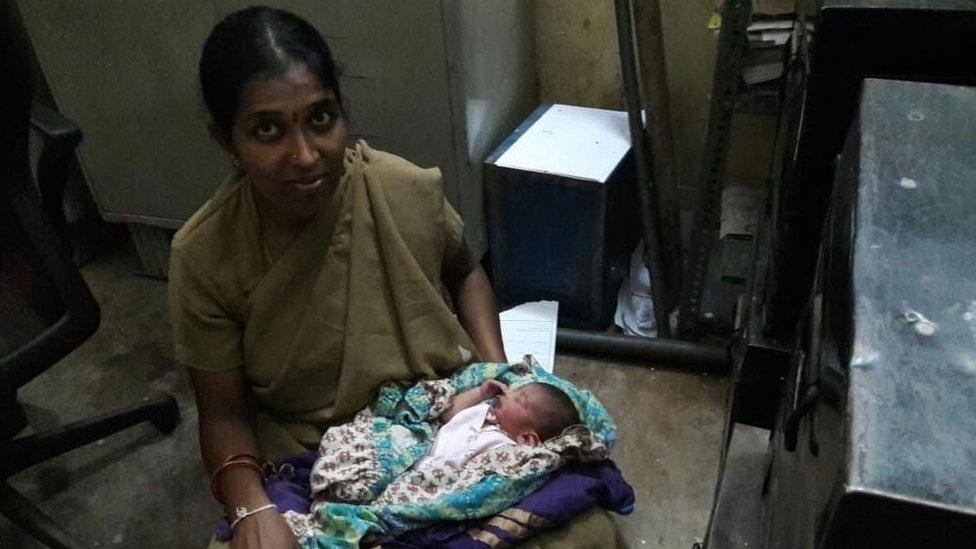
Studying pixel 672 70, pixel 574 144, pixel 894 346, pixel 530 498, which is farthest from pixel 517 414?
pixel 672 70

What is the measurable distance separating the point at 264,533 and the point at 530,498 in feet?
1.17

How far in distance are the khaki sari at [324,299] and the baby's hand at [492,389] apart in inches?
3.2

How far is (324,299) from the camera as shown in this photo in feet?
3.67

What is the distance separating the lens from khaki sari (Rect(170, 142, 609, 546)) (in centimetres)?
107

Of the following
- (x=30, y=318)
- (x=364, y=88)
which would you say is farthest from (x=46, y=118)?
(x=364, y=88)

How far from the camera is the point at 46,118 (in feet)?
4.35

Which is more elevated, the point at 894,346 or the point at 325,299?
the point at 894,346

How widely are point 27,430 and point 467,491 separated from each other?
1.46 metres

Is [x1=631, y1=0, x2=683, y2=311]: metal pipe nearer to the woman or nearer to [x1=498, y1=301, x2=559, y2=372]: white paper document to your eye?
[x1=498, y1=301, x2=559, y2=372]: white paper document

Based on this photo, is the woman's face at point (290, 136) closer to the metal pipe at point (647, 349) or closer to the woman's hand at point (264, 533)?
the woman's hand at point (264, 533)

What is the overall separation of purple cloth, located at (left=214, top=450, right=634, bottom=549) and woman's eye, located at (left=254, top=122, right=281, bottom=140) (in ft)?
1.58

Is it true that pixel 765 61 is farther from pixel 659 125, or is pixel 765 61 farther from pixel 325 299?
pixel 325 299

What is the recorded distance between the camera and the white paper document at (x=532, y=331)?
1845mm

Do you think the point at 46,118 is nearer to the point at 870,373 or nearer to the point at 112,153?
the point at 112,153
